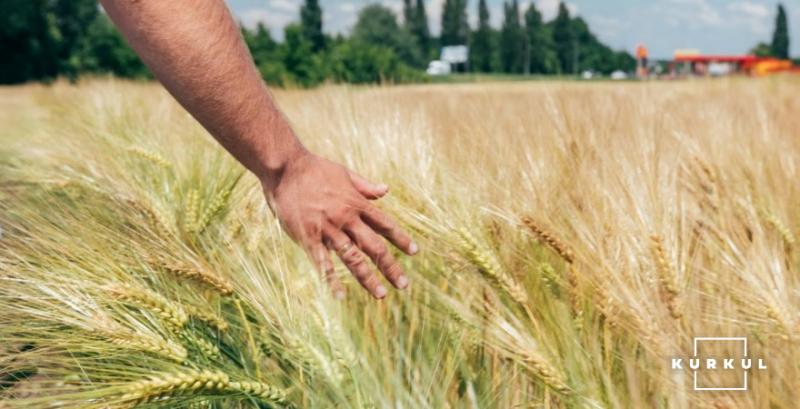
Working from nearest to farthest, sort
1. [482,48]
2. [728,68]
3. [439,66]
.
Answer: [728,68] < [439,66] < [482,48]

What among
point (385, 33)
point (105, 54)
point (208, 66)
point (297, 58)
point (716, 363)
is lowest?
point (716, 363)

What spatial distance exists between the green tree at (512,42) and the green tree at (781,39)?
16379mm

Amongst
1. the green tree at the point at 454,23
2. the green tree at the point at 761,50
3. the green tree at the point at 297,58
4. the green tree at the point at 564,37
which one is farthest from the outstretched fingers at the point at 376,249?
the green tree at the point at 761,50

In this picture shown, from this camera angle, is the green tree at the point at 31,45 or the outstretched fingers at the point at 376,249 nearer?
the outstretched fingers at the point at 376,249

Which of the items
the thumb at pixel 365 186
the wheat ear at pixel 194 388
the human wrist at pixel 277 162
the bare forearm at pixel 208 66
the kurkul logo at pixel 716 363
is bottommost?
the kurkul logo at pixel 716 363

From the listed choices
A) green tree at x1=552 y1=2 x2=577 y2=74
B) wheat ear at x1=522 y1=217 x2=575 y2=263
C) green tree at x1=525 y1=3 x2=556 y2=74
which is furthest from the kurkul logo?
green tree at x1=552 y1=2 x2=577 y2=74

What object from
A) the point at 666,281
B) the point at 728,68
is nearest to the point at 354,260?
the point at 666,281

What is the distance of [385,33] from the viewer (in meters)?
63.7

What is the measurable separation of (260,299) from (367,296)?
30 cm

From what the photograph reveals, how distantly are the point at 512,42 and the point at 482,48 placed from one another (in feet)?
20.3

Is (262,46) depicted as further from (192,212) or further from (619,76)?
(192,212)

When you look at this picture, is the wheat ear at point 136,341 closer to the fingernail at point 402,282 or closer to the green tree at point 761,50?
the fingernail at point 402,282

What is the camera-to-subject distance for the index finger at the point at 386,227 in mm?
1168

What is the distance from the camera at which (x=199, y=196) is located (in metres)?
1.59
